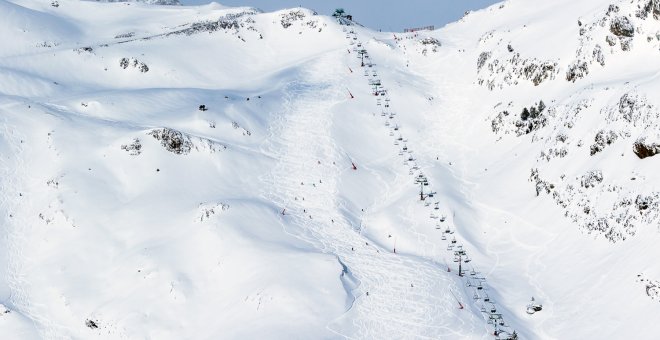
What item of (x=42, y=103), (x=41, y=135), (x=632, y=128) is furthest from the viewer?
(x=42, y=103)

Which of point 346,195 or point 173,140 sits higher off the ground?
point 173,140

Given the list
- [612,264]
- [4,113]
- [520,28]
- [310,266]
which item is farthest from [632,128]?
[4,113]

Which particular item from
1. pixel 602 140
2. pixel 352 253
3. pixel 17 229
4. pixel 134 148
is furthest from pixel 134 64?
pixel 602 140

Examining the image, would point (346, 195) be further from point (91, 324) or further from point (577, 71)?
point (577, 71)

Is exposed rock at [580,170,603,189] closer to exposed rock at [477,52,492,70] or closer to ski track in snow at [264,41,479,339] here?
ski track in snow at [264,41,479,339]

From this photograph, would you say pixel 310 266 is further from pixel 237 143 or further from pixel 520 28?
pixel 520 28

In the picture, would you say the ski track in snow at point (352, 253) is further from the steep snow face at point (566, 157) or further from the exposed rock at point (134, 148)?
the exposed rock at point (134, 148)
